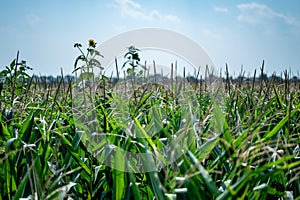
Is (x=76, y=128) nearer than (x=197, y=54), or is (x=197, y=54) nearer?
(x=76, y=128)

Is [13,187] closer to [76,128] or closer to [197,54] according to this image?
[76,128]

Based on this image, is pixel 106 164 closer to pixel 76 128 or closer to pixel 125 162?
pixel 125 162

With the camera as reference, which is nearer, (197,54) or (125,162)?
(125,162)

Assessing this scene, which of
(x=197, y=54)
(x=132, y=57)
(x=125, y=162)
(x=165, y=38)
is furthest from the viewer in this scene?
(x=132, y=57)

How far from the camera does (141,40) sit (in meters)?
2.62

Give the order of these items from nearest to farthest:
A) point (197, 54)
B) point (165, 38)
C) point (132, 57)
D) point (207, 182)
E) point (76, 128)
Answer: point (207, 182)
point (76, 128)
point (197, 54)
point (165, 38)
point (132, 57)

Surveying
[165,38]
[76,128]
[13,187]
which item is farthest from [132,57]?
[13,187]

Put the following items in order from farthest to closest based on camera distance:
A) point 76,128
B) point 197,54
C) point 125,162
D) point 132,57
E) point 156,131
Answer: point 132,57
point 197,54
point 76,128
point 156,131
point 125,162

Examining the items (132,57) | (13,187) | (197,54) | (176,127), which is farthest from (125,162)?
(132,57)

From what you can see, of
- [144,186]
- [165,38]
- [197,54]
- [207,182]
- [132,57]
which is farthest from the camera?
[132,57]

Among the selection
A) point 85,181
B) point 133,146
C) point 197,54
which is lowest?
point 85,181

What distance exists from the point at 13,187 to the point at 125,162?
1.36 feet

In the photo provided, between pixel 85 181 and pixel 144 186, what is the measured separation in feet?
0.93

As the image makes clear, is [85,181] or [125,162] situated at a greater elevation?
[125,162]
